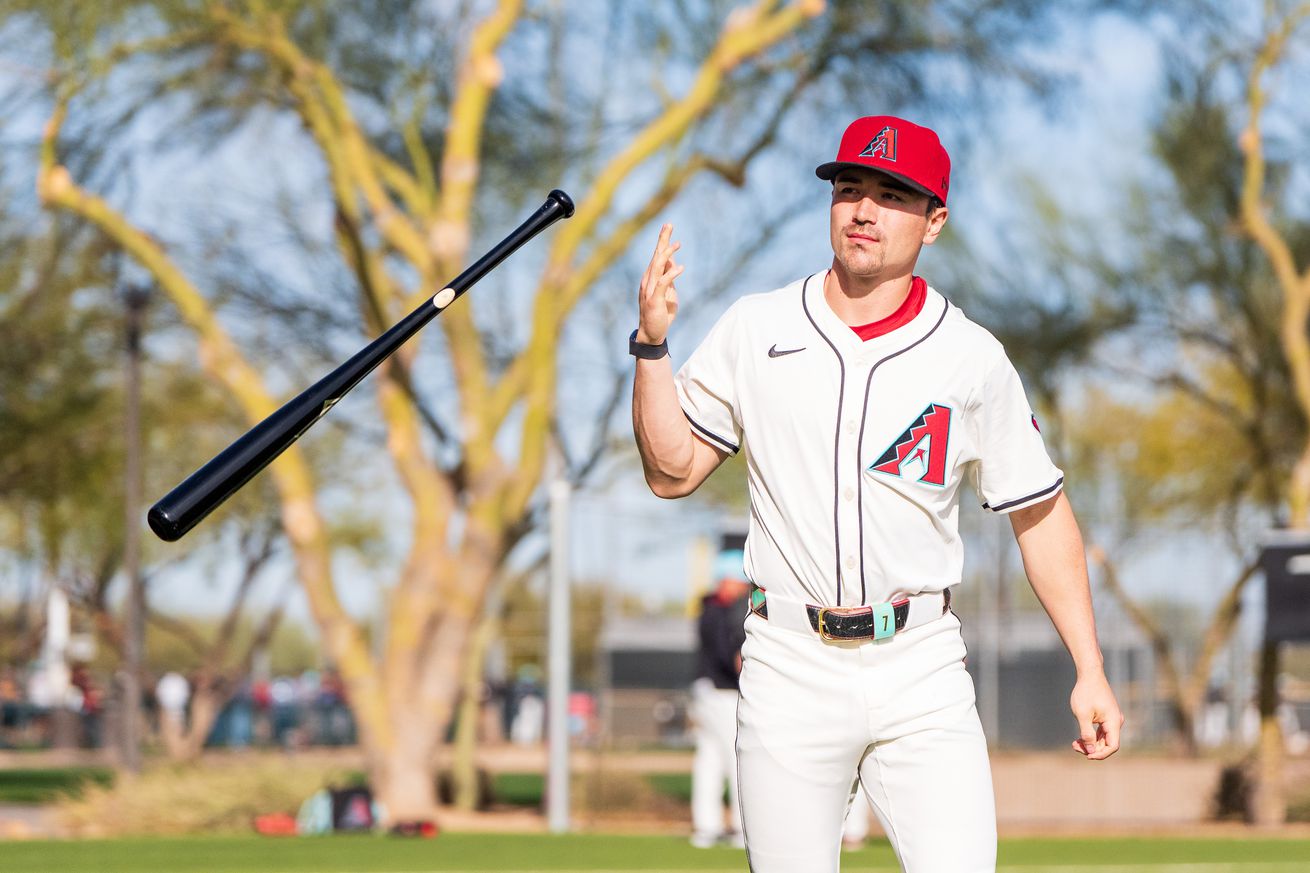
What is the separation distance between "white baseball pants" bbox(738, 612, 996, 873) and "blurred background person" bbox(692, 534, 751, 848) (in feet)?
22.7

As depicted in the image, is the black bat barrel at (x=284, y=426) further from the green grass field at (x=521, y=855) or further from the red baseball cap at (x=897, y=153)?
the green grass field at (x=521, y=855)

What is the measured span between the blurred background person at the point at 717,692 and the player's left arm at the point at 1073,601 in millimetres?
6711

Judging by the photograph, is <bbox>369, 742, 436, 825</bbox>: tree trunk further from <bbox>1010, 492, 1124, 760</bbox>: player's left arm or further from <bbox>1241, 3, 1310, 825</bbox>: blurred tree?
<bbox>1010, 492, 1124, 760</bbox>: player's left arm

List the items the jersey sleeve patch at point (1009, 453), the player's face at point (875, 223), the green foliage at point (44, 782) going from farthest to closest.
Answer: the green foliage at point (44, 782)
the jersey sleeve patch at point (1009, 453)
the player's face at point (875, 223)

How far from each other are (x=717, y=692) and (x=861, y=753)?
8062mm

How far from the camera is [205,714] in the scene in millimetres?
26531

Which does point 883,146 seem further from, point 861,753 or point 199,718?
point 199,718

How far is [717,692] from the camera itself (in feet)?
38.6

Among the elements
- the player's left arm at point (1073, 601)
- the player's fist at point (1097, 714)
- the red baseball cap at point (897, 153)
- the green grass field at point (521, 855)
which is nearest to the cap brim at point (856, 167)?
the red baseball cap at point (897, 153)

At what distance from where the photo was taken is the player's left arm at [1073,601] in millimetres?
3875

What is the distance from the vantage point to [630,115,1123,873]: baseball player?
371 centimetres

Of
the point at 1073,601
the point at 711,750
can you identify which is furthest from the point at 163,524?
the point at 711,750

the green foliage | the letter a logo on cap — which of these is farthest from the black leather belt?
the green foliage

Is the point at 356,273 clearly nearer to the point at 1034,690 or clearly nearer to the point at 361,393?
the point at 361,393
